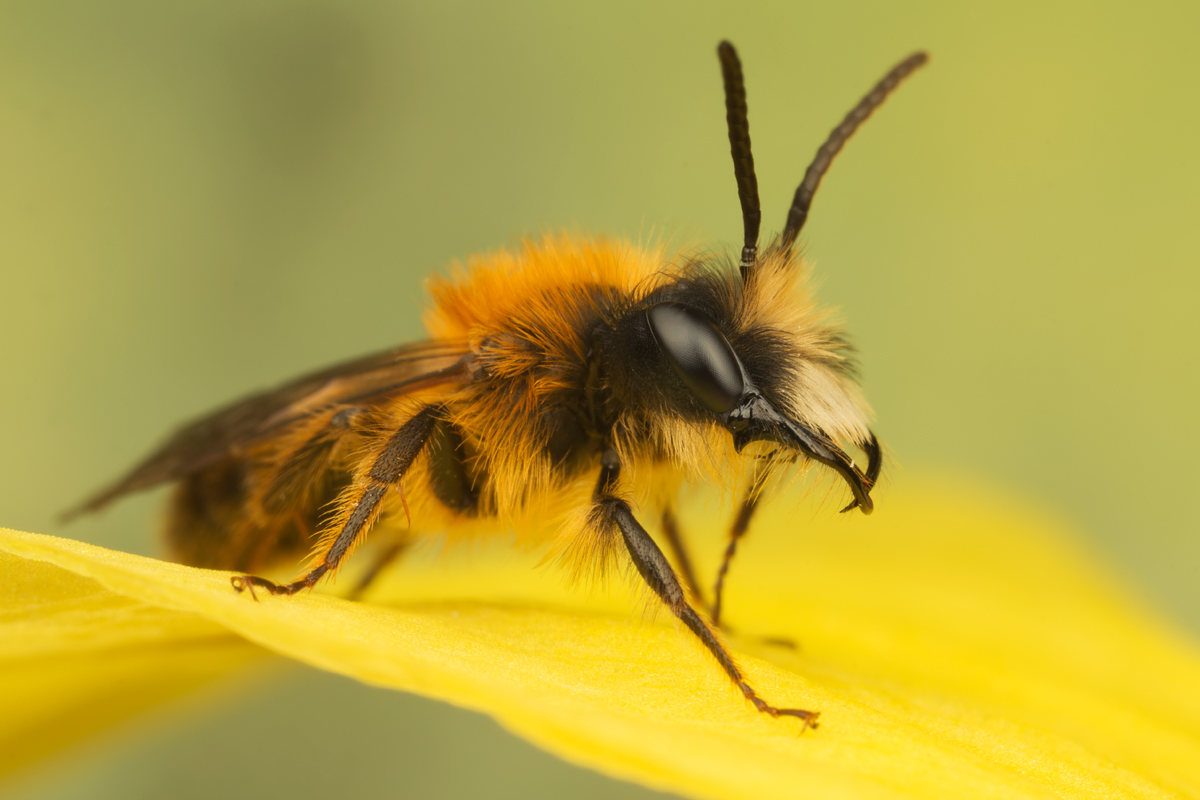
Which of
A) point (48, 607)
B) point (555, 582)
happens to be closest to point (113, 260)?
point (555, 582)

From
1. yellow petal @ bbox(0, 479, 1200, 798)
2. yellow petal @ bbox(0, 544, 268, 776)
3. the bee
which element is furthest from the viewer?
the bee

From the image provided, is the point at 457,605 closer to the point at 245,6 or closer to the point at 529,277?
the point at 529,277

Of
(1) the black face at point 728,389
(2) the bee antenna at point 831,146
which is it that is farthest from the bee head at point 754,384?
(2) the bee antenna at point 831,146

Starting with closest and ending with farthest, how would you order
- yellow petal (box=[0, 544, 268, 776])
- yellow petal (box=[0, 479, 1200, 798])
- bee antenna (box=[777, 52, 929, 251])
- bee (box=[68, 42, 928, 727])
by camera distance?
yellow petal (box=[0, 479, 1200, 798]), yellow petal (box=[0, 544, 268, 776]), bee (box=[68, 42, 928, 727]), bee antenna (box=[777, 52, 929, 251])

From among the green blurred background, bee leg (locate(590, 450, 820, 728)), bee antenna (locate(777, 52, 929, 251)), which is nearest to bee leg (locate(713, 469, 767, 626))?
bee leg (locate(590, 450, 820, 728))

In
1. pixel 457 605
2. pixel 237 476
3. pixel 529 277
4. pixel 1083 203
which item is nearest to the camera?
pixel 457 605

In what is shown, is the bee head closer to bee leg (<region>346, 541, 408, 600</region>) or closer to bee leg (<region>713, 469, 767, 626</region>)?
bee leg (<region>713, 469, 767, 626</region>)

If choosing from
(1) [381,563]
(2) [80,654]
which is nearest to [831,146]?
(1) [381,563]
